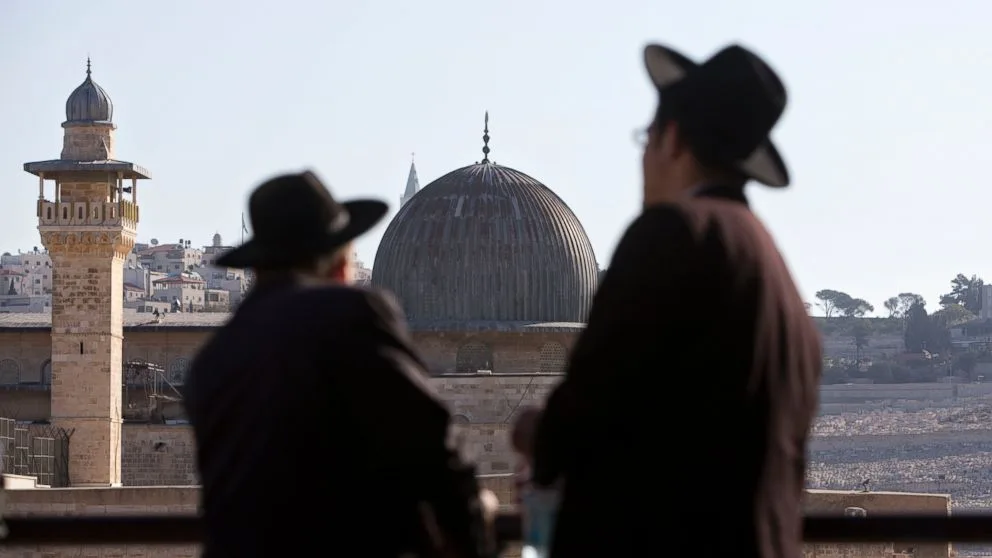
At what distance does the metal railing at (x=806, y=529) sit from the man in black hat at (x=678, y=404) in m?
0.44

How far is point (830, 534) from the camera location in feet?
15.0

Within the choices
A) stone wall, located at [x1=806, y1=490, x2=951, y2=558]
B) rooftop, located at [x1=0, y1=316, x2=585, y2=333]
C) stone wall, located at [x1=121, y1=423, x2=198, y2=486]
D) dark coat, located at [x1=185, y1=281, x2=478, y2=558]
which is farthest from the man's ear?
stone wall, located at [x1=121, y1=423, x2=198, y2=486]

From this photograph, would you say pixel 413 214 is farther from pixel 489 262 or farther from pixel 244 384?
pixel 244 384

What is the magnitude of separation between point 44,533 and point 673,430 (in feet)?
4.76

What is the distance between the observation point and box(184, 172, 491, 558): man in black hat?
410cm

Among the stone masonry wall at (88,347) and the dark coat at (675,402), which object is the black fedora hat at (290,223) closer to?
the dark coat at (675,402)

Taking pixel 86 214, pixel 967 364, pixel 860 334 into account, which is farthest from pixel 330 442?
pixel 860 334

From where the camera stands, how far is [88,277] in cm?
3175

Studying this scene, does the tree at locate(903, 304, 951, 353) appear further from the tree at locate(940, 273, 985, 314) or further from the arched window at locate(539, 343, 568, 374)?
the arched window at locate(539, 343, 568, 374)

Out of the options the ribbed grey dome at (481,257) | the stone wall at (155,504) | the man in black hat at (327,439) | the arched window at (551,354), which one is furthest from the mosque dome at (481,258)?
the man in black hat at (327,439)

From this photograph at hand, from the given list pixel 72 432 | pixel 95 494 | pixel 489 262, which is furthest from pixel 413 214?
pixel 95 494

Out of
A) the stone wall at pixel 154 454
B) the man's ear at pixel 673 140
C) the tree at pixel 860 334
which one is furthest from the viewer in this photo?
the tree at pixel 860 334

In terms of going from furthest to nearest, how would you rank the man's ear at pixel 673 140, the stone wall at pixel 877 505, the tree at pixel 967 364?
the tree at pixel 967 364, the stone wall at pixel 877 505, the man's ear at pixel 673 140

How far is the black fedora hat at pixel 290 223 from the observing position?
4.36 m
